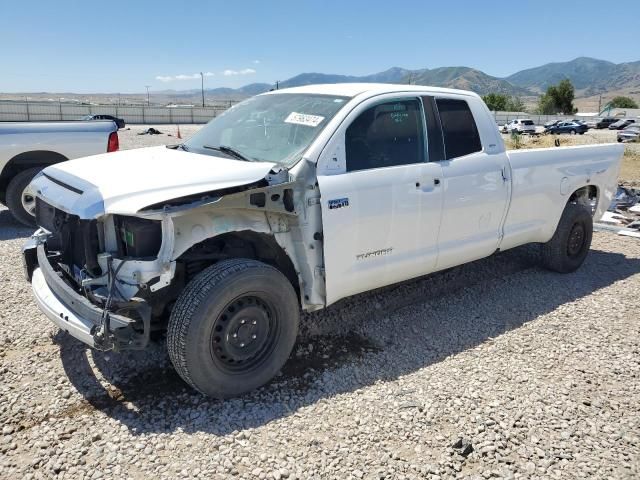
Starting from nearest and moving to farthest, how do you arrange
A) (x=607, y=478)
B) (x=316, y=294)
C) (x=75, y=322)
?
(x=607, y=478)
(x=75, y=322)
(x=316, y=294)

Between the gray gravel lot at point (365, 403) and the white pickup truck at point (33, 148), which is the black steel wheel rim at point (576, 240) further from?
the white pickup truck at point (33, 148)

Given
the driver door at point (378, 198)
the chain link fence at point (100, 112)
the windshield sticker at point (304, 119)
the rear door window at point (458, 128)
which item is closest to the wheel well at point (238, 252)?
the driver door at point (378, 198)

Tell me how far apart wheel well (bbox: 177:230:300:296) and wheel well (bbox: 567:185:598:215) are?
3813mm

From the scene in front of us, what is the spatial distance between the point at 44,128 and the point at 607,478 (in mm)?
7656

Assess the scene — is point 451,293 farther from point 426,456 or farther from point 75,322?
point 75,322

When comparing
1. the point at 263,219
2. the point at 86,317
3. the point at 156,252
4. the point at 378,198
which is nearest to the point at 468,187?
the point at 378,198

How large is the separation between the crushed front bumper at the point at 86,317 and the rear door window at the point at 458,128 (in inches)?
107

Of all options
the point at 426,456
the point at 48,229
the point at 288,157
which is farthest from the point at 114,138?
the point at 426,456

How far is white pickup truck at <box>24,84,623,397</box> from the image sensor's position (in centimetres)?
312

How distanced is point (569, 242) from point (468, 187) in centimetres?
219

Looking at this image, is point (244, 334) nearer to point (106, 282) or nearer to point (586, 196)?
point (106, 282)

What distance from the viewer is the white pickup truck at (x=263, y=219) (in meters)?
3.12

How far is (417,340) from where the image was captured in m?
4.31

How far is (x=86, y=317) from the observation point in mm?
3150
